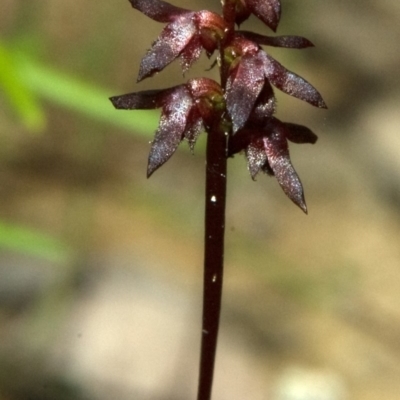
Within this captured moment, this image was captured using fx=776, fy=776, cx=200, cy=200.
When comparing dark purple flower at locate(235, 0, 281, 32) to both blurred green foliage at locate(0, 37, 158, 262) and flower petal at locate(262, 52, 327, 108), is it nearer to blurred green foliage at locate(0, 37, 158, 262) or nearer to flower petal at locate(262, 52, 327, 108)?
flower petal at locate(262, 52, 327, 108)

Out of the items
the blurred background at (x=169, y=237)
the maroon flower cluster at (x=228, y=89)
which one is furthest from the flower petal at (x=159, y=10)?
the blurred background at (x=169, y=237)

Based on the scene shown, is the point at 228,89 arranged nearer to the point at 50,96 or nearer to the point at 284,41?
the point at 284,41

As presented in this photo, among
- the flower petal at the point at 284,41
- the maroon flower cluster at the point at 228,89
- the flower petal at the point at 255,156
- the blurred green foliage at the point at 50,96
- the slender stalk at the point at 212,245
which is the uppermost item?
the flower petal at the point at 284,41

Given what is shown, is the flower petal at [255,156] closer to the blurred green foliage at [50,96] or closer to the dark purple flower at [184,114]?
the dark purple flower at [184,114]

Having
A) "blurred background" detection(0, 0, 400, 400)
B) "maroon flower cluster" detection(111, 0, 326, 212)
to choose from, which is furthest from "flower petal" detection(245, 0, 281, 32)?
"blurred background" detection(0, 0, 400, 400)

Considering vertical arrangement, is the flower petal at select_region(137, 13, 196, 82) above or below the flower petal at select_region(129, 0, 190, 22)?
below

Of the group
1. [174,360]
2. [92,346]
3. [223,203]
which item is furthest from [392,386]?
[223,203]
